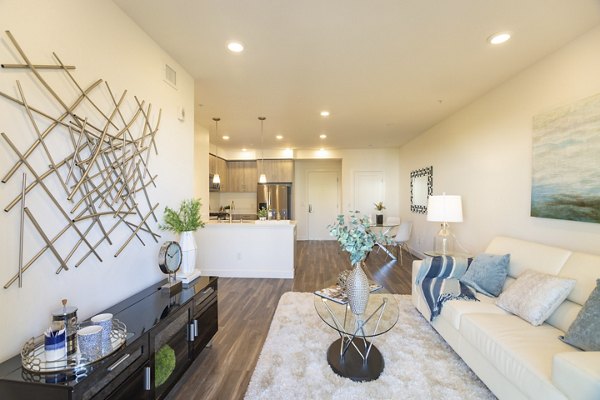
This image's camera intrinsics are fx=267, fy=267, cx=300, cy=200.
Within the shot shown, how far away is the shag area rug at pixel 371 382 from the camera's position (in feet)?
5.77

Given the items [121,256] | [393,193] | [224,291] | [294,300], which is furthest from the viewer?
[393,193]

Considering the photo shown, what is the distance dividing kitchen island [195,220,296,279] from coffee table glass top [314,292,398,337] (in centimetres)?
209

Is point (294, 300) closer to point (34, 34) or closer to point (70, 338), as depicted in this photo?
point (70, 338)

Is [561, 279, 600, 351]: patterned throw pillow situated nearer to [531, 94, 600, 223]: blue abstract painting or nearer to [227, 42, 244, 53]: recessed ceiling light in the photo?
[531, 94, 600, 223]: blue abstract painting

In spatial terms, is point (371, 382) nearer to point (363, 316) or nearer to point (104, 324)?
point (363, 316)

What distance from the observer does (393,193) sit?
7152 millimetres

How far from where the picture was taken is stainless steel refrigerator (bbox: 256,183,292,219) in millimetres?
7191

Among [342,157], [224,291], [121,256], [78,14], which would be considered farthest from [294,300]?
[342,157]

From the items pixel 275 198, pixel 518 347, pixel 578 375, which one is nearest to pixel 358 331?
pixel 518 347

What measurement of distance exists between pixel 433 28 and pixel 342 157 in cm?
517

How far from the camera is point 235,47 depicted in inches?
92.6

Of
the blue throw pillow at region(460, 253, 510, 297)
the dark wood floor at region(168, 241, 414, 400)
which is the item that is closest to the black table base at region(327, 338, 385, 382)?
the dark wood floor at region(168, 241, 414, 400)

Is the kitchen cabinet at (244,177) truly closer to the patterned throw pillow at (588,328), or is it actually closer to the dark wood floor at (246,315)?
the dark wood floor at (246,315)

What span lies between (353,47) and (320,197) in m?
5.83
